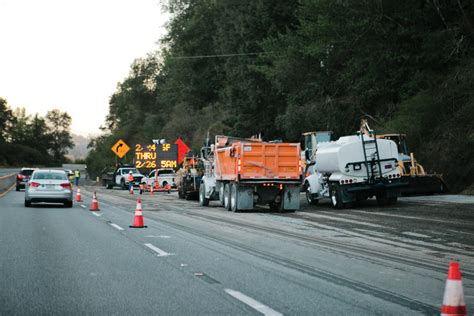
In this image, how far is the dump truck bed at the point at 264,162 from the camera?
26.7 meters

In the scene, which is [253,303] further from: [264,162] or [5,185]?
[5,185]

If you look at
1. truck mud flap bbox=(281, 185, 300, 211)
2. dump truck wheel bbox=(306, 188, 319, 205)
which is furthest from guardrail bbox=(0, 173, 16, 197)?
truck mud flap bbox=(281, 185, 300, 211)

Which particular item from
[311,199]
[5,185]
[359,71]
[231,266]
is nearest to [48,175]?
[311,199]

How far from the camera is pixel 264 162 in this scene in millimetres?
26984

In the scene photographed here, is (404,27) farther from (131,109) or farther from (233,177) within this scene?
(131,109)

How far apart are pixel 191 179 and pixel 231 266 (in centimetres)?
2697

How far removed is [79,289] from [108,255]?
12.3 ft

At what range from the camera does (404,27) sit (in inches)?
1620

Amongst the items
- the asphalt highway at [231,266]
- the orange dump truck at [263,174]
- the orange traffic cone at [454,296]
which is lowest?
the asphalt highway at [231,266]

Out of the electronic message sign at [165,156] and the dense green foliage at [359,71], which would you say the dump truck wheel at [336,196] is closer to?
the dense green foliage at [359,71]

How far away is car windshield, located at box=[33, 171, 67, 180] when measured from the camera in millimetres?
29345

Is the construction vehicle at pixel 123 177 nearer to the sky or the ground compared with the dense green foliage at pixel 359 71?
nearer to the ground

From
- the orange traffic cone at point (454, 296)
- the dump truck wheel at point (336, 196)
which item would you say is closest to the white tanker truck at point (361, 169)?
the dump truck wheel at point (336, 196)

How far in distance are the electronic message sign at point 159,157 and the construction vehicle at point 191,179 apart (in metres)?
25.8
